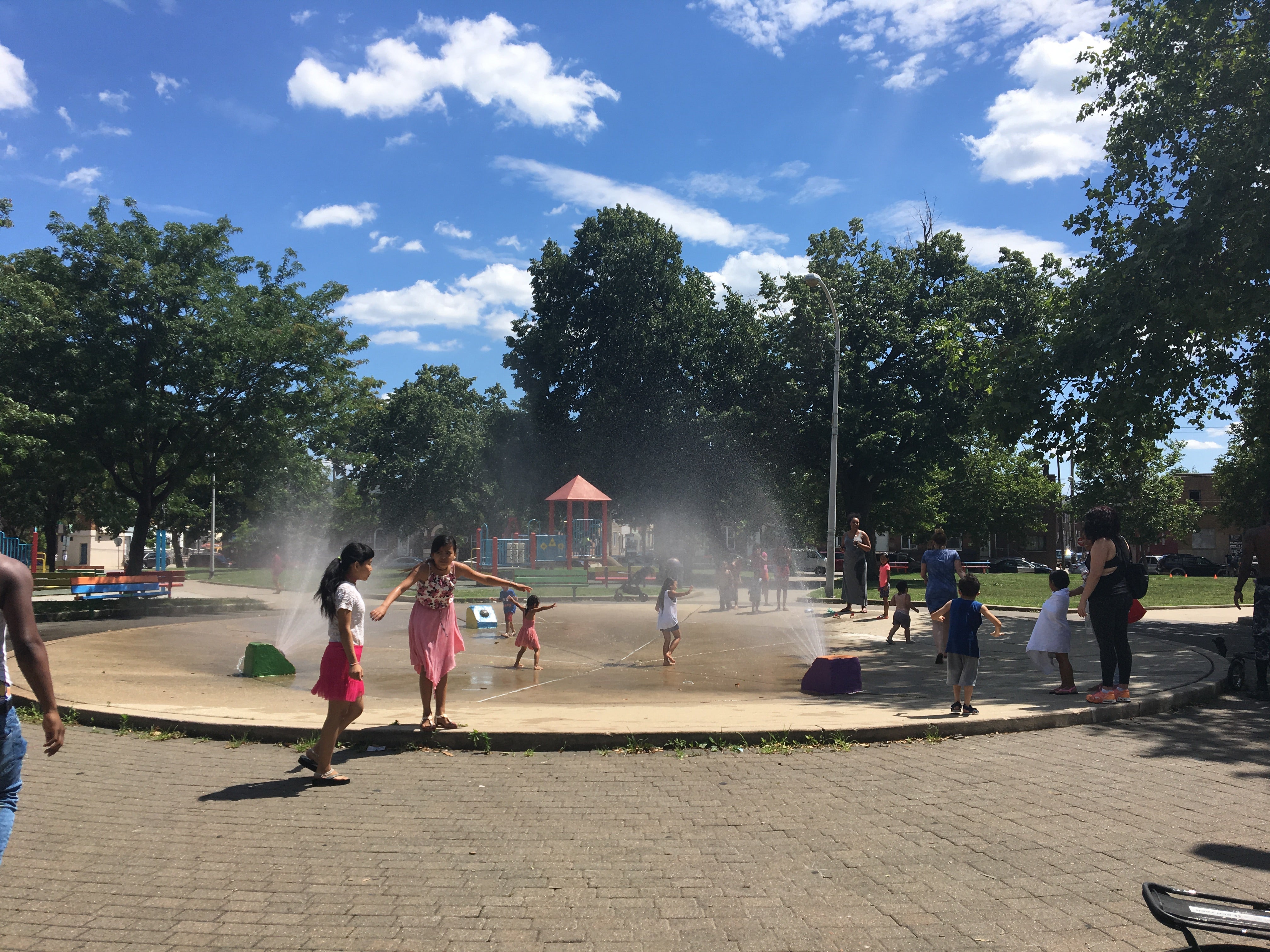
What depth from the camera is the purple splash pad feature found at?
9852mm

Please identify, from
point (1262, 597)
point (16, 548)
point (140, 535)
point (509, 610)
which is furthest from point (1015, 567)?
point (16, 548)

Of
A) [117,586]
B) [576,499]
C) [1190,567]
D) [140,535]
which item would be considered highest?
[576,499]

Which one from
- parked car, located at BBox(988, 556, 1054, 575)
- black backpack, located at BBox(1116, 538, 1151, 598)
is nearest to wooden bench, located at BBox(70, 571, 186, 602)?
black backpack, located at BBox(1116, 538, 1151, 598)

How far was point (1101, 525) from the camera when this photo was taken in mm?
8852

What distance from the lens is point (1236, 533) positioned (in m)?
A: 74.2

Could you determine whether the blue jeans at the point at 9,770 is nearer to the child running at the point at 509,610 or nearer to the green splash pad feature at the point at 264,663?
the green splash pad feature at the point at 264,663

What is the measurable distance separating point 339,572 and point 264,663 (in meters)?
5.91

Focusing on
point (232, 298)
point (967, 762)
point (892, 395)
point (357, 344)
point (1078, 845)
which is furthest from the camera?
point (892, 395)

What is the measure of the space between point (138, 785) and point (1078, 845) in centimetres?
601

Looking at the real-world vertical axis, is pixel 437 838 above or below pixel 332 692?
below

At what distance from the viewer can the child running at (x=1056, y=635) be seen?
29.9ft

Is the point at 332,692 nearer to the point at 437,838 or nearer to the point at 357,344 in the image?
the point at 437,838

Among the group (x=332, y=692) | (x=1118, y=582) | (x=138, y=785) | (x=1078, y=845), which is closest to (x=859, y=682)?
(x=1118, y=582)

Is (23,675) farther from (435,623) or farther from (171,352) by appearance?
(171,352)
